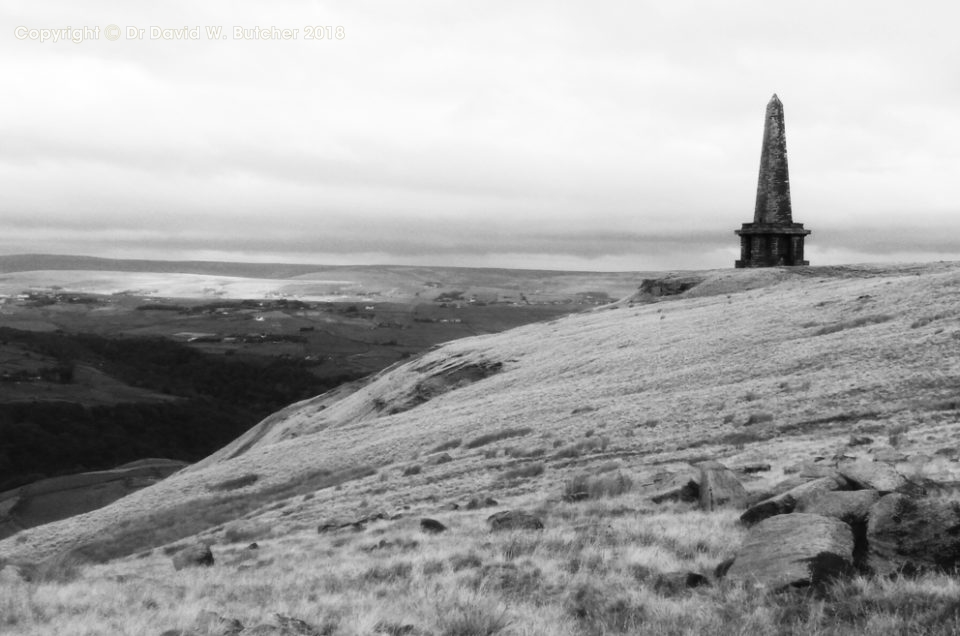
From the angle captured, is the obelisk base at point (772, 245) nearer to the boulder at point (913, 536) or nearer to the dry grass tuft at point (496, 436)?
the dry grass tuft at point (496, 436)

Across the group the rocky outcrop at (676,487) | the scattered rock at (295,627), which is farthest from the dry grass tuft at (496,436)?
the scattered rock at (295,627)

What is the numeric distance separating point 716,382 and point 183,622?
61.2 ft

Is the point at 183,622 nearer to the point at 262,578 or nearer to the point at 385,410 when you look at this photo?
the point at 262,578

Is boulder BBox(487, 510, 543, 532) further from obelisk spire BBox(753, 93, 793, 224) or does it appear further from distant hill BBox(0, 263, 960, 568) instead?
obelisk spire BBox(753, 93, 793, 224)

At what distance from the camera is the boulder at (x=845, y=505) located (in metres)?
9.82

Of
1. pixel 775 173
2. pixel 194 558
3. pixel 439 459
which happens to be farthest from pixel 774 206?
pixel 194 558

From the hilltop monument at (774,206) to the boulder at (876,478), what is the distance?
36.8 metres

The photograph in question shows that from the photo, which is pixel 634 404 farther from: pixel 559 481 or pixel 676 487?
pixel 676 487

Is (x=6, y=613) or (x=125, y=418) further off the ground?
(x=6, y=613)

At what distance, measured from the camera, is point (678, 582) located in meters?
9.44

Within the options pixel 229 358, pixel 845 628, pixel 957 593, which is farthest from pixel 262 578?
pixel 229 358

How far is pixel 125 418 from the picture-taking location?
114562 mm

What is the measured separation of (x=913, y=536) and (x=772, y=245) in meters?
40.8

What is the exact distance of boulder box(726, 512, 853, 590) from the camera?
8625 mm
